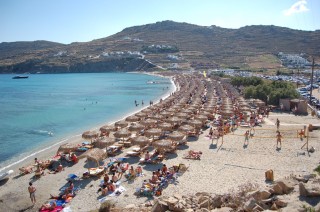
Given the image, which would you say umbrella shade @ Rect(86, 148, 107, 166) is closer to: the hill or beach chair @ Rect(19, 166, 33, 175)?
beach chair @ Rect(19, 166, 33, 175)

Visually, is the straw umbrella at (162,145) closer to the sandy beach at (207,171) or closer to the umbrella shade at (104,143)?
the sandy beach at (207,171)

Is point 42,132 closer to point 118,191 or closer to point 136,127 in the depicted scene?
point 136,127

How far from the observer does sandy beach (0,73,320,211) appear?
14.9 m

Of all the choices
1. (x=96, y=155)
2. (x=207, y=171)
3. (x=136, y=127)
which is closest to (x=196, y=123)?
(x=136, y=127)

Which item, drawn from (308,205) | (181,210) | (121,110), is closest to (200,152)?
(181,210)

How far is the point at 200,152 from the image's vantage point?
2002 centimetres

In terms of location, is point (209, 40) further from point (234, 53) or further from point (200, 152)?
point (200, 152)

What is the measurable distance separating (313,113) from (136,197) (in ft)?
76.5

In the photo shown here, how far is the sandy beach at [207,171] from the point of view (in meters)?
14.9

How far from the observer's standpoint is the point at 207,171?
56.2ft

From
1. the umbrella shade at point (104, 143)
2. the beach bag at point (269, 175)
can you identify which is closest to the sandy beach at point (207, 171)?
the beach bag at point (269, 175)

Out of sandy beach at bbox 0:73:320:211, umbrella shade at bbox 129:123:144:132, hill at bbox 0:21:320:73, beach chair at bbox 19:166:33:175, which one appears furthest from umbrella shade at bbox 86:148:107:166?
hill at bbox 0:21:320:73

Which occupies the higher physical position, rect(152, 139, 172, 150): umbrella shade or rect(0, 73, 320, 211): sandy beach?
rect(152, 139, 172, 150): umbrella shade

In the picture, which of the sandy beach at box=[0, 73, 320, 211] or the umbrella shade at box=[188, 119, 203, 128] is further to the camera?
the umbrella shade at box=[188, 119, 203, 128]
